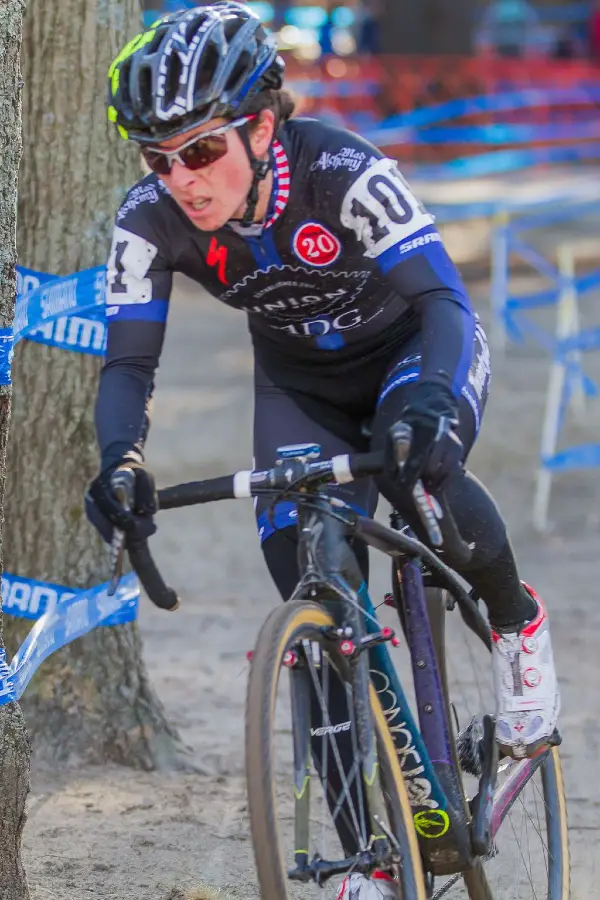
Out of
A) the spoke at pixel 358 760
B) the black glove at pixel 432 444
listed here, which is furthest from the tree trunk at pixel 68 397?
the black glove at pixel 432 444

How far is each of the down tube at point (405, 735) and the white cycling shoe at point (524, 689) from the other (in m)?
0.37

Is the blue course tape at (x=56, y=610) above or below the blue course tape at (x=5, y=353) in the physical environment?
below

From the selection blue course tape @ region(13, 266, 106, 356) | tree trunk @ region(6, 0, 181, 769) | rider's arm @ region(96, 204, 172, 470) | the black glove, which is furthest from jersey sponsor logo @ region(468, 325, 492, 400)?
tree trunk @ region(6, 0, 181, 769)

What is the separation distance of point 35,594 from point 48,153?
1363 millimetres

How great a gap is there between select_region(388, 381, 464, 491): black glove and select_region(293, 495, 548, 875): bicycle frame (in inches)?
10.8

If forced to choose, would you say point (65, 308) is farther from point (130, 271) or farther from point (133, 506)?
point (133, 506)

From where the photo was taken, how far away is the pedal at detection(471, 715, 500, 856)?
10.6ft

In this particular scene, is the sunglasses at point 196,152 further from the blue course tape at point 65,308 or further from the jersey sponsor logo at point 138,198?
the blue course tape at point 65,308

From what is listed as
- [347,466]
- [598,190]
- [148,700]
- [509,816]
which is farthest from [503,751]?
[598,190]

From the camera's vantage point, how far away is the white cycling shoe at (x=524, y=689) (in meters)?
3.44

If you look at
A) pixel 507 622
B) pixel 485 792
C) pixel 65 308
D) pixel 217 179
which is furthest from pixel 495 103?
pixel 485 792

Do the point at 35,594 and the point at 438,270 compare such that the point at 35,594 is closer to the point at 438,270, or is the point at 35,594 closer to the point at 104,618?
the point at 104,618

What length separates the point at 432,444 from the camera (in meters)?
2.73

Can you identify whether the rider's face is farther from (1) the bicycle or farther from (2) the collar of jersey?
(1) the bicycle
